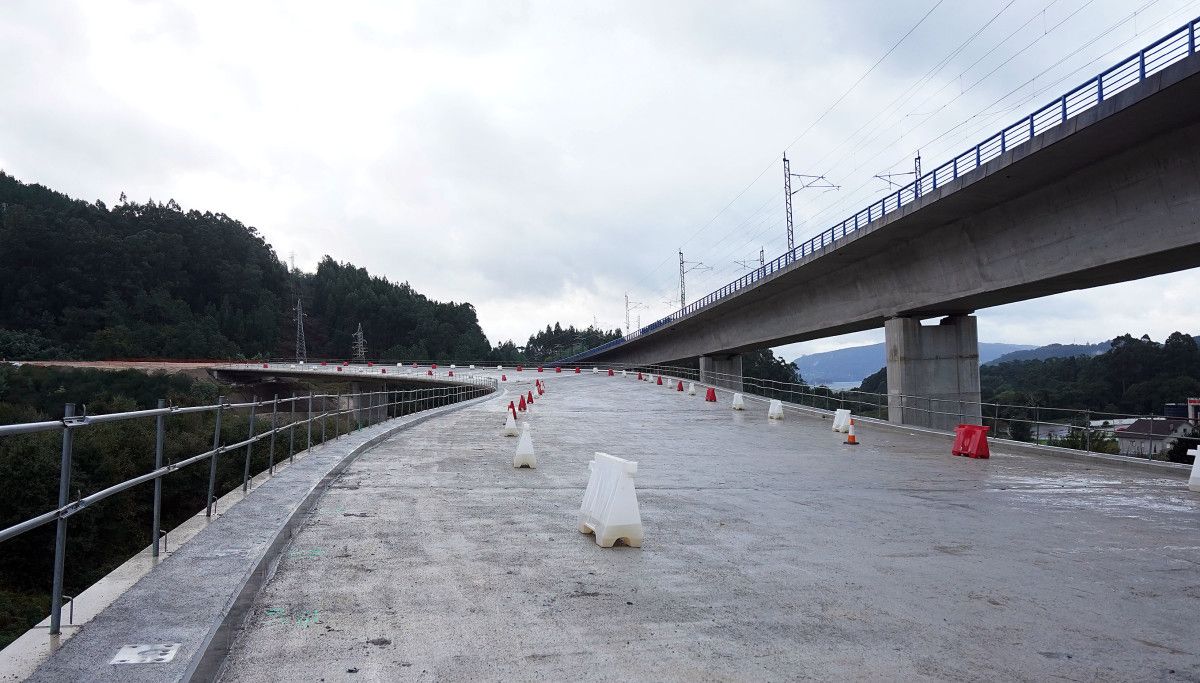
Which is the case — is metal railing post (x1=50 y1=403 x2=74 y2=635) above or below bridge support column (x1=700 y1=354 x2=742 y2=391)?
below

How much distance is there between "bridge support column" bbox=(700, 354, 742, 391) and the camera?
59156 mm

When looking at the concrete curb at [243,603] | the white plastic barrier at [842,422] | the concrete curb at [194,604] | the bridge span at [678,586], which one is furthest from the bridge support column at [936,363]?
the concrete curb at [194,604]

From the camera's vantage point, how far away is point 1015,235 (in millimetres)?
23500

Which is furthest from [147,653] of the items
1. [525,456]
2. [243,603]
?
[525,456]

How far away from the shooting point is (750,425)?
81.5ft

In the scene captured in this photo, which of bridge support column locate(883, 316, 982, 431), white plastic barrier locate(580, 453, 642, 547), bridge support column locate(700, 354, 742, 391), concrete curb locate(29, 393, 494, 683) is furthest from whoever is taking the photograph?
bridge support column locate(700, 354, 742, 391)

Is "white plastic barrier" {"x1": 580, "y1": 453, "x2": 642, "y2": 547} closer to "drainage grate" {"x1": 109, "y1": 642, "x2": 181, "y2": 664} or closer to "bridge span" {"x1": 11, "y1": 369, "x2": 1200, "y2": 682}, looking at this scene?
"bridge span" {"x1": 11, "y1": 369, "x2": 1200, "y2": 682}

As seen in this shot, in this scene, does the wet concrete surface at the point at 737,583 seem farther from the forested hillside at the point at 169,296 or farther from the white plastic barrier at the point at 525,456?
the forested hillside at the point at 169,296

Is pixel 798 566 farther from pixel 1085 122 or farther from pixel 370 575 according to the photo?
pixel 1085 122

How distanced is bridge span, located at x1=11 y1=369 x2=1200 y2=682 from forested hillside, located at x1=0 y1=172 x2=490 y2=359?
4564 inches

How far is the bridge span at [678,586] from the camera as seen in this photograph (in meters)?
4.55

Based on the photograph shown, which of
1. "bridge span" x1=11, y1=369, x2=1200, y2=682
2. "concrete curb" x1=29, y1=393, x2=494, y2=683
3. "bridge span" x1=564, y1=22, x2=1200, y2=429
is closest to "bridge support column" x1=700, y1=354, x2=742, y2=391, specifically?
"bridge span" x1=564, y1=22, x2=1200, y2=429

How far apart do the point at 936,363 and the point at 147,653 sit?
102ft

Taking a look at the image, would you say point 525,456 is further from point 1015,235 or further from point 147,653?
point 1015,235
